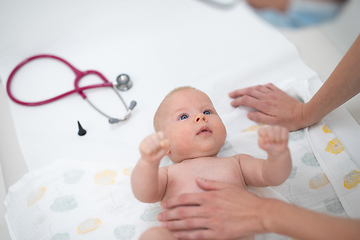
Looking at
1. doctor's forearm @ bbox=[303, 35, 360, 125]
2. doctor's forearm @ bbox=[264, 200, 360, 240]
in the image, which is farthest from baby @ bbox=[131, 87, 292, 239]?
doctor's forearm @ bbox=[303, 35, 360, 125]

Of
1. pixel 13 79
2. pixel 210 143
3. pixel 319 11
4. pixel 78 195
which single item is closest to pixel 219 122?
pixel 210 143

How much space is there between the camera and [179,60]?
1882 mm

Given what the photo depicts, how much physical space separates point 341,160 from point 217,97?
685mm

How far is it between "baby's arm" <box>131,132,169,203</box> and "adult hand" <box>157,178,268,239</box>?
85 millimetres

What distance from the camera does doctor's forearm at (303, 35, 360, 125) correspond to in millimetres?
1199

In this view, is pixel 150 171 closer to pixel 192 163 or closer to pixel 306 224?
pixel 192 163

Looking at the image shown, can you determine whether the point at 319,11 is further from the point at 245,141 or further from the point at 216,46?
the point at 216,46

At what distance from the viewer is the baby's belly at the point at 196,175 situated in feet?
3.81

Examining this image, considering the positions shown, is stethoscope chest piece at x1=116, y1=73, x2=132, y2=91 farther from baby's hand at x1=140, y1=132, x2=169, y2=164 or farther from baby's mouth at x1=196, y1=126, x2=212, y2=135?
baby's hand at x1=140, y1=132, x2=169, y2=164

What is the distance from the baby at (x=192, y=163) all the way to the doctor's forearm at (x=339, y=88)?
413 millimetres

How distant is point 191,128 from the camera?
1.22 m

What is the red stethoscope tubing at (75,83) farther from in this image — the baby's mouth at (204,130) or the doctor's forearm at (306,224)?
the doctor's forearm at (306,224)

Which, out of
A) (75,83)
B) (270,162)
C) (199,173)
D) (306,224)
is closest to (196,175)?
(199,173)

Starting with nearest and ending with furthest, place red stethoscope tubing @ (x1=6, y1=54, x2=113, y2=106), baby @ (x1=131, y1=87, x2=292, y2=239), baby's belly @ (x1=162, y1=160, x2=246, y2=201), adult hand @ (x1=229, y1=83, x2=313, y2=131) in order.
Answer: baby @ (x1=131, y1=87, x2=292, y2=239)
baby's belly @ (x1=162, y1=160, x2=246, y2=201)
adult hand @ (x1=229, y1=83, x2=313, y2=131)
red stethoscope tubing @ (x1=6, y1=54, x2=113, y2=106)
